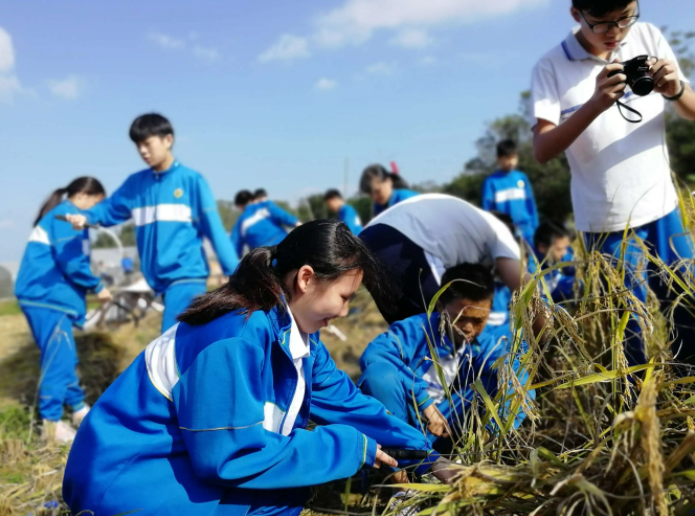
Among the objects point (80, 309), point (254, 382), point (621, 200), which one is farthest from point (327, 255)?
point (80, 309)

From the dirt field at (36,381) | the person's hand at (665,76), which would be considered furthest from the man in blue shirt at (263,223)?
the person's hand at (665,76)

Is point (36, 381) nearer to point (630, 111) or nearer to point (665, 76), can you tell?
point (630, 111)

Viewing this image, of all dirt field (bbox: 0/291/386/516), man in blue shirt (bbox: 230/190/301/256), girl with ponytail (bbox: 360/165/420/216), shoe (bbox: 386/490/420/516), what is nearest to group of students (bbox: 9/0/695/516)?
shoe (bbox: 386/490/420/516)

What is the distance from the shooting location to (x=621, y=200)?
2.22 m

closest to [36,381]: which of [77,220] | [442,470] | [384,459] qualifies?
[77,220]

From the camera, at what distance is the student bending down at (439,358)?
2.14 metres

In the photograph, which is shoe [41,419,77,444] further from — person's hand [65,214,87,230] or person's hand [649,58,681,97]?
person's hand [649,58,681,97]

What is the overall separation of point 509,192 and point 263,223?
2.92 m

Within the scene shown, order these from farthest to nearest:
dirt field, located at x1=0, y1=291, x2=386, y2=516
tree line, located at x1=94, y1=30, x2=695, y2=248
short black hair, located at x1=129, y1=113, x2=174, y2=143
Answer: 1. tree line, located at x1=94, y1=30, x2=695, y2=248
2. short black hair, located at x1=129, y1=113, x2=174, y2=143
3. dirt field, located at x1=0, y1=291, x2=386, y2=516

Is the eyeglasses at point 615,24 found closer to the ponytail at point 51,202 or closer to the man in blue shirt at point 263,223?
the ponytail at point 51,202

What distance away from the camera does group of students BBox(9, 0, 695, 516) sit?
1478 mm

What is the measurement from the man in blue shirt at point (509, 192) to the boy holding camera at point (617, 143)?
356 centimetres

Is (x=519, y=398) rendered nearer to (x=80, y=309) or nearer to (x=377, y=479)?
(x=377, y=479)

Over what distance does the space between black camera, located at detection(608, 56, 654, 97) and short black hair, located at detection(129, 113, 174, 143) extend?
246 centimetres
